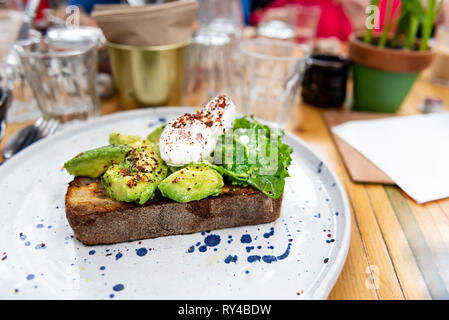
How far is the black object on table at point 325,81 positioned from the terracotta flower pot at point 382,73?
7cm

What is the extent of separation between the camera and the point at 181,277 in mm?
801

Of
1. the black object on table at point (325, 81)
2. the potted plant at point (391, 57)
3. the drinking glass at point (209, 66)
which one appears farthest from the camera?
the drinking glass at point (209, 66)

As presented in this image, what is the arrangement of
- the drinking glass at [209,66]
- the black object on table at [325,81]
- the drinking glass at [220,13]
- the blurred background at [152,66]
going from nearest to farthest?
the blurred background at [152,66]
the black object on table at [325,81]
the drinking glass at [209,66]
the drinking glass at [220,13]

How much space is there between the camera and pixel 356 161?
1304 mm

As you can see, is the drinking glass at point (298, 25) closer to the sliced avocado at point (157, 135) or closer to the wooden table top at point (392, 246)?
the wooden table top at point (392, 246)

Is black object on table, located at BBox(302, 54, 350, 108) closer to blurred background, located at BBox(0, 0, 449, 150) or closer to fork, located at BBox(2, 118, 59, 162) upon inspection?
blurred background, located at BBox(0, 0, 449, 150)

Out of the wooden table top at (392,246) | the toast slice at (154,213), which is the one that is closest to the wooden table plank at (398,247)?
the wooden table top at (392,246)

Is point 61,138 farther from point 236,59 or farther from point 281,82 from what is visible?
point 236,59

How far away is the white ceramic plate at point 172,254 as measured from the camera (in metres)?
0.76

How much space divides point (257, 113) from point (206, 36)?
513mm

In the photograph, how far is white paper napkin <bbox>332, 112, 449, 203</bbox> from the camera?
3.84 ft

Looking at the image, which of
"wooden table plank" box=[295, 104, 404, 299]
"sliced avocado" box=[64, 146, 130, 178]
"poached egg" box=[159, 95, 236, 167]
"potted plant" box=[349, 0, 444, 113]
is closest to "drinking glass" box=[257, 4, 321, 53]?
"potted plant" box=[349, 0, 444, 113]

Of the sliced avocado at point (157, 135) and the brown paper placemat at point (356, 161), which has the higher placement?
the sliced avocado at point (157, 135)
